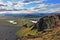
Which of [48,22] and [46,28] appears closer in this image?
[46,28]

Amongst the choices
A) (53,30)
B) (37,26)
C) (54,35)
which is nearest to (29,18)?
(37,26)

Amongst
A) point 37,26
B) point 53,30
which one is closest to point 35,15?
point 37,26

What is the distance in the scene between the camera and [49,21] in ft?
89.8

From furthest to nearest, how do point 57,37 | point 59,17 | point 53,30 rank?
point 59,17, point 53,30, point 57,37

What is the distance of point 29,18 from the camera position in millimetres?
39531

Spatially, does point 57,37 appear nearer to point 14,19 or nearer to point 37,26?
point 37,26

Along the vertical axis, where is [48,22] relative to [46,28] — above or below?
above

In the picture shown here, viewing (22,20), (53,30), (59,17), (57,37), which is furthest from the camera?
(22,20)

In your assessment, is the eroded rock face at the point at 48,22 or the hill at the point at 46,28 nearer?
the hill at the point at 46,28

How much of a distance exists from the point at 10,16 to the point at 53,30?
17673mm

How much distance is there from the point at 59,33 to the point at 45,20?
6.07 metres

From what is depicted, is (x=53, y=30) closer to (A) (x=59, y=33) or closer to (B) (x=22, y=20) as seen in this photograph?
(A) (x=59, y=33)

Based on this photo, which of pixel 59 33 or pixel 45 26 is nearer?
pixel 59 33

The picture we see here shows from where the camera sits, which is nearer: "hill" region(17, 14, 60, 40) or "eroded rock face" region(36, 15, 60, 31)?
"hill" region(17, 14, 60, 40)
